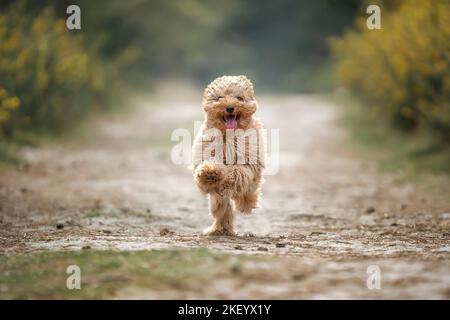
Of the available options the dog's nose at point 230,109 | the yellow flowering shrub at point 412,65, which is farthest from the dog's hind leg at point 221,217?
the yellow flowering shrub at point 412,65

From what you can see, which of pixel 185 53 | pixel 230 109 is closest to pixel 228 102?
pixel 230 109

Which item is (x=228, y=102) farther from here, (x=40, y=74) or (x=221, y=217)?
(x=40, y=74)

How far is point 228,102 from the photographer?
6336 millimetres

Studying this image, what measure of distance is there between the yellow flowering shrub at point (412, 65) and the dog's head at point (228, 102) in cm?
518

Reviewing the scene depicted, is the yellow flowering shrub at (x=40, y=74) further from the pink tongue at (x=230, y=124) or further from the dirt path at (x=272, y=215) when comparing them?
the pink tongue at (x=230, y=124)

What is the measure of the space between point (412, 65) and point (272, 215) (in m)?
5.09

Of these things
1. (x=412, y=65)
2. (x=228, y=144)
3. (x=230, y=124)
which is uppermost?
(x=412, y=65)

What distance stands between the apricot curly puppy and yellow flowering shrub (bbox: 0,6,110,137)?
4930mm

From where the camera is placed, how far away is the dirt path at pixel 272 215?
4.86 meters

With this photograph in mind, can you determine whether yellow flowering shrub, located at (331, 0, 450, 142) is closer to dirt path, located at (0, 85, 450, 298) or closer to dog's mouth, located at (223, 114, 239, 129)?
dirt path, located at (0, 85, 450, 298)

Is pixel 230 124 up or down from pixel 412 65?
down

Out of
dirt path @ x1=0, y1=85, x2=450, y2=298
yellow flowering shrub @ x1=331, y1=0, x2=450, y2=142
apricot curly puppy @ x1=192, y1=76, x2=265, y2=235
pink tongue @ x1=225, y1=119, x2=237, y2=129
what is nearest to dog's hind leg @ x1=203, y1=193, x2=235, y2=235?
apricot curly puppy @ x1=192, y1=76, x2=265, y2=235

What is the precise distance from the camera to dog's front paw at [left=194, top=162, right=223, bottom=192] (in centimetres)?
627

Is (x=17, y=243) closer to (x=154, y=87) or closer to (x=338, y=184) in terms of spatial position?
(x=338, y=184)
